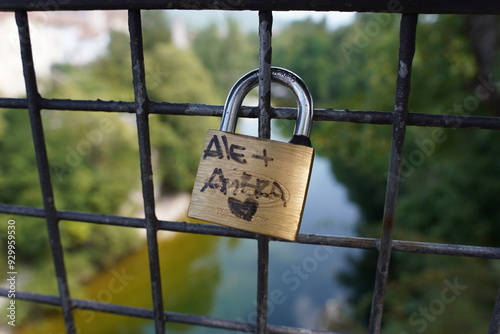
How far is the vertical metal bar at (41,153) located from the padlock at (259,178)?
477 millimetres

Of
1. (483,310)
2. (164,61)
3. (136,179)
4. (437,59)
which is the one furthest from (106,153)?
(483,310)

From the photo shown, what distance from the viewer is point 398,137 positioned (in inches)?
29.2

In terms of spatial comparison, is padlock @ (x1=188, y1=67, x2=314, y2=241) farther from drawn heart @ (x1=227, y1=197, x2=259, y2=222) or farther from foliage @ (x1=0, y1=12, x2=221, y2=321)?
foliage @ (x1=0, y1=12, x2=221, y2=321)

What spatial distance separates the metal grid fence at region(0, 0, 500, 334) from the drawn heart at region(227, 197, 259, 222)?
0.15 meters

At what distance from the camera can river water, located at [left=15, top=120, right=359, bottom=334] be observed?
9.26 m

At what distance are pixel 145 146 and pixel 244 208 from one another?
1.00 ft

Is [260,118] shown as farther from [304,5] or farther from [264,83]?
[304,5]

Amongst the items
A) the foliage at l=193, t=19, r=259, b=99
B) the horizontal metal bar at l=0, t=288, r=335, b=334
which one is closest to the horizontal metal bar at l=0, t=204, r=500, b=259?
the horizontal metal bar at l=0, t=288, r=335, b=334

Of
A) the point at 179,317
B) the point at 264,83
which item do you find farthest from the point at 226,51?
the point at 264,83

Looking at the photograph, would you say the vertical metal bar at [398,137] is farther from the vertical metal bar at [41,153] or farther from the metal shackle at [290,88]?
the vertical metal bar at [41,153]

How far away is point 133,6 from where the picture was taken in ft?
2.52

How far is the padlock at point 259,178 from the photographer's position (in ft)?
2.28

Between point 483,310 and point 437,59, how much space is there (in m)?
3.83

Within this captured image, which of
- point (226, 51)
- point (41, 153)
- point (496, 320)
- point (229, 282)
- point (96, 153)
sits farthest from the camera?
point (226, 51)
